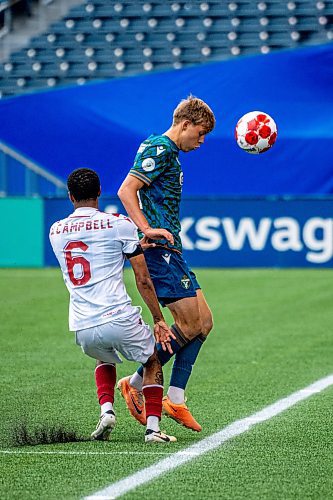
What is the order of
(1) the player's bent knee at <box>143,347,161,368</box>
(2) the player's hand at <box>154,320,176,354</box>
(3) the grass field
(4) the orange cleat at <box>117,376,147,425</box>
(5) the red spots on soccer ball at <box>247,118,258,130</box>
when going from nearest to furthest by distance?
1. (3) the grass field
2. (2) the player's hand at <box>154,320,176,354</box>
3. (1) the player's bent knee at <box>143,347,161,368</box>
4. (4) the orange cleat at <box>117,376,147,425</box>
5. (5) the red spots on soccer ball at <box>247,118,258,130</box>

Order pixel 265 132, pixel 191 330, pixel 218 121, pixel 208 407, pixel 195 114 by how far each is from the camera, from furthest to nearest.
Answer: pixel 218 121 < pixel 265 132 < pixel 208 407 < pixel 191 330 < pixel 195 114

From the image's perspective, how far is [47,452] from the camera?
533 centimetres

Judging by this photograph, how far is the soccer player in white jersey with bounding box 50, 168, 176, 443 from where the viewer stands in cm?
546

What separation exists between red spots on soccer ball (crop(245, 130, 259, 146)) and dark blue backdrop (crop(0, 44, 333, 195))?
12.8 meters

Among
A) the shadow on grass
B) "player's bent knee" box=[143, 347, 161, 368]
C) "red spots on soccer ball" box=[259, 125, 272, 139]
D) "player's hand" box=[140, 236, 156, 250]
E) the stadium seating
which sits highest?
the stadium seating

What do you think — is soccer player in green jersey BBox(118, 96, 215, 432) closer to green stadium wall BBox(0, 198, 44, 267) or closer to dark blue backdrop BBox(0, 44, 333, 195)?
green stadium wall BBox(0, 198, 44, 267)

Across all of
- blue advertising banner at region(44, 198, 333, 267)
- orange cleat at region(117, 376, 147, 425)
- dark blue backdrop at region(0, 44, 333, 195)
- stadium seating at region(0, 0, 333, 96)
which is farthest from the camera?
stadium seating at region(0, 0, 333, 96)

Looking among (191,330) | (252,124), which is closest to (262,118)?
(252,124)

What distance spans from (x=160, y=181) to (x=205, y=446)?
1.38m

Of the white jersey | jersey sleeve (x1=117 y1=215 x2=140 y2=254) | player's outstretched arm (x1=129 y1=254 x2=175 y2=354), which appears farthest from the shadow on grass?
jersey sleeve (x1=117 y1=215 x2=140 y2=254)

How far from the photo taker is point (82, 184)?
5.45m

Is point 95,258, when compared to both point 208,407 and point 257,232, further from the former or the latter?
point 257,232

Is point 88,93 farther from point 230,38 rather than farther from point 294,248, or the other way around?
point 294,248

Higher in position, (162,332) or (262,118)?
(262,118)
